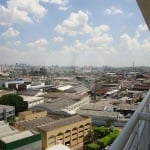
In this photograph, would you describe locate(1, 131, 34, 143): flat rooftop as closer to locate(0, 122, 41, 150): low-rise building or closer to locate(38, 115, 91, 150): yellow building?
locate(0, 122, 41, 150): low-rise building

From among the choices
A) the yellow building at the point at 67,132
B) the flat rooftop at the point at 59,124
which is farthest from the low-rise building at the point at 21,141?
the flat rooftop at the point at 59,124

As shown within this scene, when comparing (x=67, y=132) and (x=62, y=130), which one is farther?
(x=67, y=132)

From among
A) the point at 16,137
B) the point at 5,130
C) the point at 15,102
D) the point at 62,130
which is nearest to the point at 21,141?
the point at 16,137

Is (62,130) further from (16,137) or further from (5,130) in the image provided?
(16,137)

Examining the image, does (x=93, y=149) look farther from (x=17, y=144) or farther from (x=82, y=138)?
(x=17, y=144)

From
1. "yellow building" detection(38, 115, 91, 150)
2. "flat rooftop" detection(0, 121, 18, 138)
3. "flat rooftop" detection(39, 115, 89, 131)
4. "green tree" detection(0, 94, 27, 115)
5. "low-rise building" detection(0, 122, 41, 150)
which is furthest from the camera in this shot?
"green tree" detection(0, 94, 27, 115)

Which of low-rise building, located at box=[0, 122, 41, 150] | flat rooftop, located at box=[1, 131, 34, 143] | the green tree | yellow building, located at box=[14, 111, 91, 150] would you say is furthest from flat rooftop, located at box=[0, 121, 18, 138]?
the green tree

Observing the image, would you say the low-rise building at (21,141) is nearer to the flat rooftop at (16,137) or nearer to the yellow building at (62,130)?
the flat rooftop at (16,137)

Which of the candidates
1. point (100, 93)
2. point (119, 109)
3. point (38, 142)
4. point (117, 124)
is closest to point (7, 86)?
point (100, 93)
